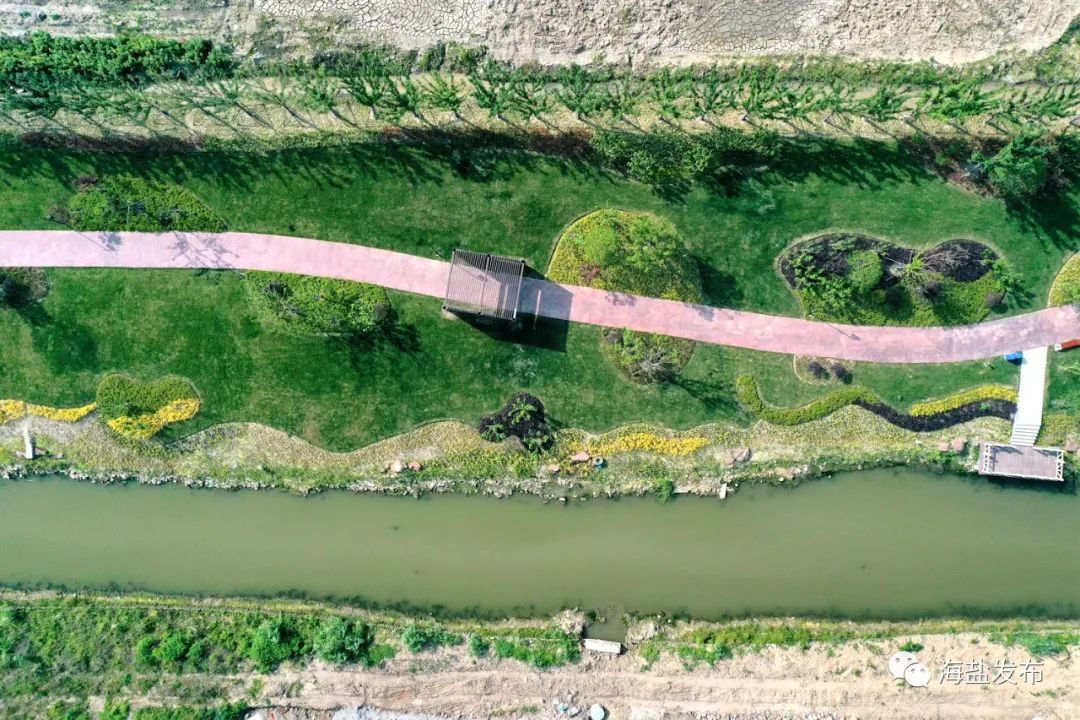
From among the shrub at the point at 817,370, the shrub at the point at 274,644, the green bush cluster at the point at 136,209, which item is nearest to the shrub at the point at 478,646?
the shrub at the point at 274,644

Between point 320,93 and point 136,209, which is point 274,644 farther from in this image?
point 320,93

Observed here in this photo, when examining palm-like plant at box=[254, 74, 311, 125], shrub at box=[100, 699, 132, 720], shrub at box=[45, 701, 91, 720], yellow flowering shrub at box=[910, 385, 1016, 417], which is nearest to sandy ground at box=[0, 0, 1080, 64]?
palm-like plant at box=[254, 74, 311, 125]

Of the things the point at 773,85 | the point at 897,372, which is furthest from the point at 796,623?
the point at 773,85

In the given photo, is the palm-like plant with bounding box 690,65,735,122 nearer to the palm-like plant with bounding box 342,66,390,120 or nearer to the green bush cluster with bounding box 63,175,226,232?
the palm-like plant with bounding box 342,66,390,120

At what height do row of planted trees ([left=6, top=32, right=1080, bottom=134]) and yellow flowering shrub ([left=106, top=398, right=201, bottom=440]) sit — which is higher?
row of planted trees ([left=6, top=32, right=1080, bottom=134])

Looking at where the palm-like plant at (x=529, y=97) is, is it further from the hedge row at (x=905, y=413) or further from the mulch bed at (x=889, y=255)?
the hedge row at (x=905, y=413)
